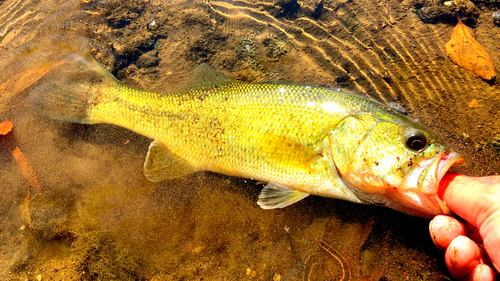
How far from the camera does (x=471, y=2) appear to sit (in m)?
3.73

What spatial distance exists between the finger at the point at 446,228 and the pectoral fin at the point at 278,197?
4.03 feet

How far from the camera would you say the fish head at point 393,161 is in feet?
7.26

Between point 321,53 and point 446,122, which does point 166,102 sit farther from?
point 446,122

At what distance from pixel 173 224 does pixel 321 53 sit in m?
3.27

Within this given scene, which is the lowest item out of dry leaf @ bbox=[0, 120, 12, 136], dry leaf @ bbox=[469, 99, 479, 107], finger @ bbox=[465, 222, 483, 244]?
finger @ bbox=[465, 222, 483, 244]

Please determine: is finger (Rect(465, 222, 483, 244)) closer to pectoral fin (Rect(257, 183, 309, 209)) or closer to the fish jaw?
the fish jaw

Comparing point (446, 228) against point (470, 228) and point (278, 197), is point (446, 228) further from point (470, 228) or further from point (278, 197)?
point (278, 197)

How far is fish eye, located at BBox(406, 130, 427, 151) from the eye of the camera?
92.2 inches

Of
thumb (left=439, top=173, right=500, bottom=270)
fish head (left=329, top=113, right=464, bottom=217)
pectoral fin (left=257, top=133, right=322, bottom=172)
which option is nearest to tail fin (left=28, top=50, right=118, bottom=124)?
pectoral fin (left=257, top=133, right=322, bottom=172)

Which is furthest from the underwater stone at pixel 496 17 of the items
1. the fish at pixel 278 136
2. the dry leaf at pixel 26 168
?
the dry leaf at pixel 26 168

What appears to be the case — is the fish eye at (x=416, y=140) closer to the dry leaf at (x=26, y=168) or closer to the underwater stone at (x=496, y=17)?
the underwater stone at (x=496, y=17)

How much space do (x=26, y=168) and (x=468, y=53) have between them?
6.37 m

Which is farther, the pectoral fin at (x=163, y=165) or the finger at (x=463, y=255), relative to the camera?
the pectoral fin at (x=163, y=165)

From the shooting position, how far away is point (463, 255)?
85.9 inches
